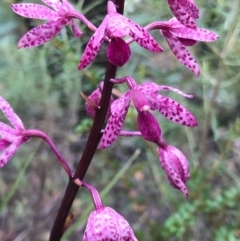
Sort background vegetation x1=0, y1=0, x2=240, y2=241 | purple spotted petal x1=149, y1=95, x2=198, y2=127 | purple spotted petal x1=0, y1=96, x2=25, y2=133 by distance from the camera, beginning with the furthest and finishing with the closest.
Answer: background vegetation x1=0, y1=0, x2=240, y2=241, purple spotted petal x1=0, y1=96, x2=25, y2=133, purple spotted petal x1=149, y1=95, x2=198, y2=127

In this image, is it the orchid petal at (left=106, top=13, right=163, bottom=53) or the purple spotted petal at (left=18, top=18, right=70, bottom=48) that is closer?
the orchid petal at (left=106, top=13, right=163, bottom=53)

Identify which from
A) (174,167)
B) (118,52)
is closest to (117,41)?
(118,52)

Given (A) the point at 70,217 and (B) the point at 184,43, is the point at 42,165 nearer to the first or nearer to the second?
(A) the point at 70,217

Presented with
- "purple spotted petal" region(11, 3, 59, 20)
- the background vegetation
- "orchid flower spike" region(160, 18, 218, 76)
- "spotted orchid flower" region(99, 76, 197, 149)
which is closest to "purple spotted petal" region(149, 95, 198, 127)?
"spotted orchid flower" region(99, 76, 197, 149)

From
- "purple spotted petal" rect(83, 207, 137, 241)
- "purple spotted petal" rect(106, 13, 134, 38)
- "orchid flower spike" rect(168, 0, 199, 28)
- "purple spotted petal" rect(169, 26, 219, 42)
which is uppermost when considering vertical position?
"purple spotted petal" rect(106, 13, 134, 38)

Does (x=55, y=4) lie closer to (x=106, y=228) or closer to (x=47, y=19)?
(x=47, y=19)

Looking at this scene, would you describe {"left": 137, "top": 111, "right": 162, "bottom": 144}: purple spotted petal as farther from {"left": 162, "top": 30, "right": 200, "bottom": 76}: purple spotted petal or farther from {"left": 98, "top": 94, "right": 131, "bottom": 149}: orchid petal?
{"left": 162, "top": 30, "right": 200, "bottom": 76}: purple spotted petal

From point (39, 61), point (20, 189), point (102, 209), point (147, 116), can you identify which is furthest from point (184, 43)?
point (20, 189)

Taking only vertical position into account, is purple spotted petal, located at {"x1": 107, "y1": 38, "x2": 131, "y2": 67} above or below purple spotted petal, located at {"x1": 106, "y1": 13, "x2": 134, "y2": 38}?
below
